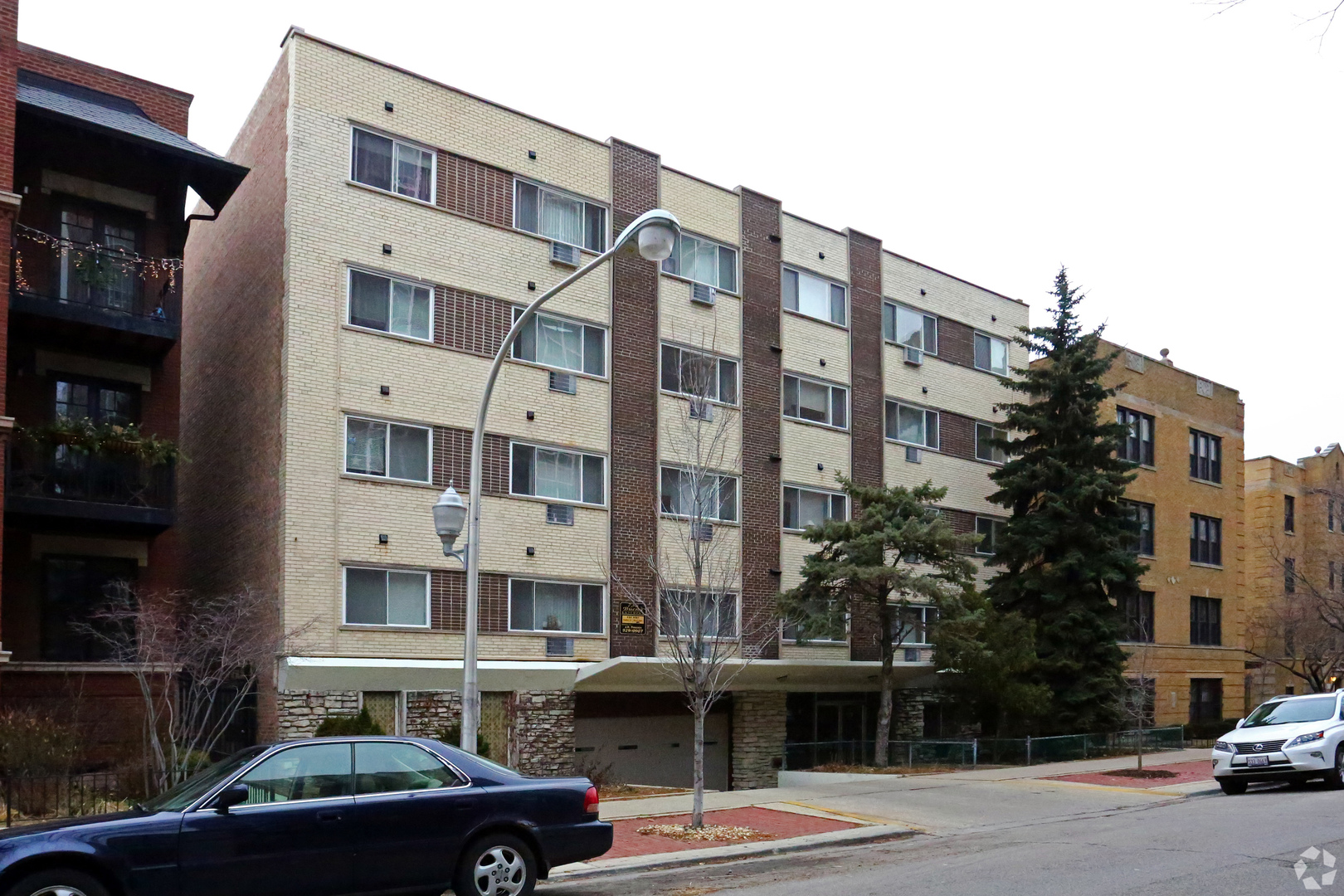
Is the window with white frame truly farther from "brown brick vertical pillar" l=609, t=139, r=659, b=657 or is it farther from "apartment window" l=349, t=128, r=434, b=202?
"apartment window" l=349, t=128, r=434, b=202

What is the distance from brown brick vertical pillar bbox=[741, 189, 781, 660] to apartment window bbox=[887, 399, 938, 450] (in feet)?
15.3

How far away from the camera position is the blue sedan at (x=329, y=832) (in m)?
8.62

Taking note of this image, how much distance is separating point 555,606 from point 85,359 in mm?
10230

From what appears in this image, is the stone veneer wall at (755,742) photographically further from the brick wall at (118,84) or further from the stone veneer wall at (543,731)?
the brick wall at (118,84)

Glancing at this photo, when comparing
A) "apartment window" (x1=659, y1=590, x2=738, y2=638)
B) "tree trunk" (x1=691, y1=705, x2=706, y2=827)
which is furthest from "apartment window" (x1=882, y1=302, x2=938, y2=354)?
"tree trunk" (x1=691, y1=705, x2=706, y2=827)

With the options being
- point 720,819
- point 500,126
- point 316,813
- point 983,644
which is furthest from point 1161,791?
point 500,126

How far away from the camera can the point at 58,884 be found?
8.39 metres

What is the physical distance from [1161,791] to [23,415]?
21.1 metres

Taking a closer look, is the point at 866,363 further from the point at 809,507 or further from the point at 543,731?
the point at 543,731

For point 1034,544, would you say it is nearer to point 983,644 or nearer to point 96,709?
point 983,644

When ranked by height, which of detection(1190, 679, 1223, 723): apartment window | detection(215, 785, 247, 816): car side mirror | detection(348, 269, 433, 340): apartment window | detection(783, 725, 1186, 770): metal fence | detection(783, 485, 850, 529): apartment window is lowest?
detection(1190, 679, 1223, 723): apartment window

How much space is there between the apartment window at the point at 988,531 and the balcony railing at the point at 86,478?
2238 centimetres

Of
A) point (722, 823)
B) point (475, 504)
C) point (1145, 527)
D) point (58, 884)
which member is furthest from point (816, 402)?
point (58, 884)

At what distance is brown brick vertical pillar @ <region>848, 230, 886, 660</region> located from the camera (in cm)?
3216
